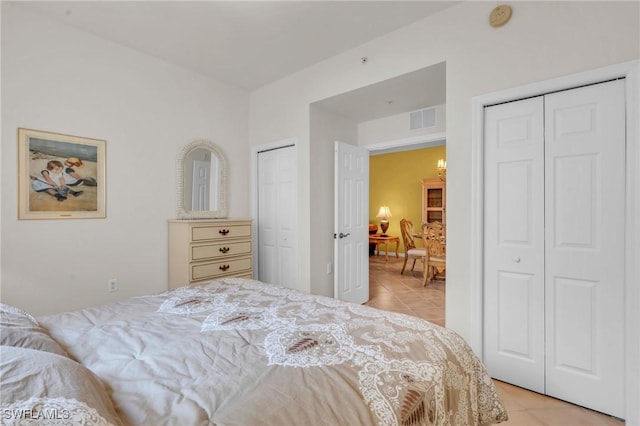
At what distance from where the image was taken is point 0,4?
2299mm

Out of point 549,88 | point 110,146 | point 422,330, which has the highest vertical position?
point 549,88

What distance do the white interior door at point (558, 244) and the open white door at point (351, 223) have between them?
165 centimetres

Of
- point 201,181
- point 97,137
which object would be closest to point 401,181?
point 201,181

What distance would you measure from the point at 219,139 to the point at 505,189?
312cm

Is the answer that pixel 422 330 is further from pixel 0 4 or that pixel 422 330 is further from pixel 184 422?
pixel 0 4

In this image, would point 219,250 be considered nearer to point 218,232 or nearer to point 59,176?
point 218,232

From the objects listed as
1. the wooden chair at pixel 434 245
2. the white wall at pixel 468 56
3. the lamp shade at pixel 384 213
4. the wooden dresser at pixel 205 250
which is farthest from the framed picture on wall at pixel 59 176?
the lamp shade at pixel 384 213

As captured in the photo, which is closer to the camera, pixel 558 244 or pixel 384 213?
pixel 558 244

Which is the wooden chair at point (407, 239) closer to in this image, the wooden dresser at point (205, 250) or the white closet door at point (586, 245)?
the wooden dresser at point (205, 250)

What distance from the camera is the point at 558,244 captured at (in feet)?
6.52

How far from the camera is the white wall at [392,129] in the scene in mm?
3362

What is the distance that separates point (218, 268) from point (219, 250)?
190 millimetres

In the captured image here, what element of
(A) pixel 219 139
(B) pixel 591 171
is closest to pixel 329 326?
(B) pixel 591 171

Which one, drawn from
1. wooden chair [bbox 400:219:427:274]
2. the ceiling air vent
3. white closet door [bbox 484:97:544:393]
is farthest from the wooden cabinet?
white closet door [bbox 484:97:544:393]
